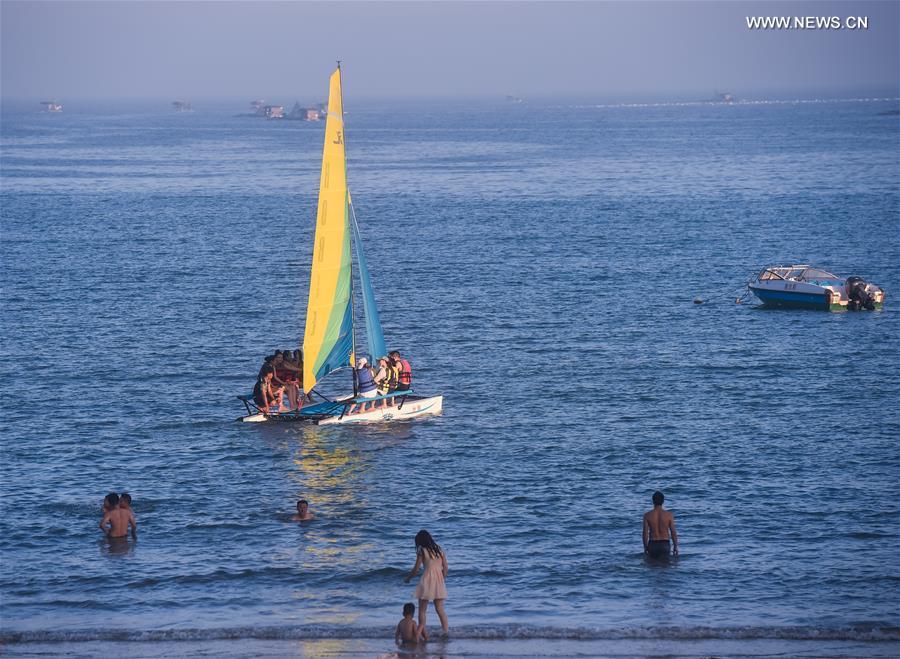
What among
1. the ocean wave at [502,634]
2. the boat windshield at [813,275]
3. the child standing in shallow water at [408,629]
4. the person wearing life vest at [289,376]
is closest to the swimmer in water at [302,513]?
the ocean wave at [502,634]

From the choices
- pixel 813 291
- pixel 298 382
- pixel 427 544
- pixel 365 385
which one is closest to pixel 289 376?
pixel 298 382

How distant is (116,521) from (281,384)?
13072mm

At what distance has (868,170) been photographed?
164625 mm

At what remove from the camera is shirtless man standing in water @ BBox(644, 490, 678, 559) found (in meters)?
31.0

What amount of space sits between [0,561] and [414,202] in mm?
103091

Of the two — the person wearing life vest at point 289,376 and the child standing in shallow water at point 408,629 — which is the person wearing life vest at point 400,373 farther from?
the child standing in shallow water at point 408,629

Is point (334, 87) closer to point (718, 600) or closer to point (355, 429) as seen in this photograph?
point (355, 429)

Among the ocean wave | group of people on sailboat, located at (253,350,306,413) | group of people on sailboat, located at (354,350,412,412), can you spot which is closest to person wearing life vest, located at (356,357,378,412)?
group of people on sailboat, located at (354,350,412,412)

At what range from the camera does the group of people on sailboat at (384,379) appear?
45062 millimetres

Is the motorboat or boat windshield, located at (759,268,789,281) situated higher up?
boat windshield, located at (759,268,789,281)

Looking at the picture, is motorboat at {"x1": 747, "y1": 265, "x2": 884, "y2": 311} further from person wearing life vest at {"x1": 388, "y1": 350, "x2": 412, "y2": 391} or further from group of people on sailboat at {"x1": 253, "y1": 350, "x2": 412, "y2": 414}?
group of people on sailboat at {"x1": 253, "y1": 350, "x2": 412, "y2": 414}

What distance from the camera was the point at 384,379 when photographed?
45594 millimetres

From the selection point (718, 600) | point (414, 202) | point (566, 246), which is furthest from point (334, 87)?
point (414, 202)

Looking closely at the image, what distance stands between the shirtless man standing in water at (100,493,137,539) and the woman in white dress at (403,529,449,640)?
10.7 metres
